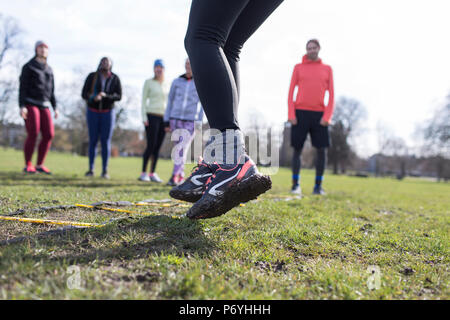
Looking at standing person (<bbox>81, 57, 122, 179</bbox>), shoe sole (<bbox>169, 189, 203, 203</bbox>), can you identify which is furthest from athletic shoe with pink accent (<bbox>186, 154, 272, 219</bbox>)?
standing person (<bbox>81, 57, 122, 179</bbox>)

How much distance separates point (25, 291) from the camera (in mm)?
984

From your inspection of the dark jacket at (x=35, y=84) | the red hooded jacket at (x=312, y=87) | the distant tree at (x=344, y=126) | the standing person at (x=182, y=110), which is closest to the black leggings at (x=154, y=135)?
the standing person at (x=182, y=110)

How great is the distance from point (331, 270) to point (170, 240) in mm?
872

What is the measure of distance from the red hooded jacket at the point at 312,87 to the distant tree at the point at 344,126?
4633 centimetres

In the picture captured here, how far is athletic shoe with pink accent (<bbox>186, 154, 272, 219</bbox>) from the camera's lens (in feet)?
5.43

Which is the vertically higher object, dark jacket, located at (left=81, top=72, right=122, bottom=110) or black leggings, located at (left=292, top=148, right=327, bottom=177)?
dark jacket, located at (left=81, top=72, right=122, bottom=110)

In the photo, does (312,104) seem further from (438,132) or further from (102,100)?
(438,132)

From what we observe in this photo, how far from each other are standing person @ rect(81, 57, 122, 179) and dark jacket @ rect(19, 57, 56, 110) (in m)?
0.81

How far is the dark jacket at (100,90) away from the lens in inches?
255

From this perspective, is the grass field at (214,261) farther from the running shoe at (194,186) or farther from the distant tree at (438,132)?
the distant tree at (438,132)

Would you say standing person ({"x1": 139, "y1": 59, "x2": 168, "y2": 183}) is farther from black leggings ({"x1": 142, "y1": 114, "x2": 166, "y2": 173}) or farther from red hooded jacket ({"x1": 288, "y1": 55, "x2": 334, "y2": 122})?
red hooded jacket ({"x1": 288, "y1": 55, "x2": 334, "y2": 122})

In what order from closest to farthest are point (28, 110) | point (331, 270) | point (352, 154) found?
1. point (331, 270)
2. point (28, 110)
3. point (352, 154)
